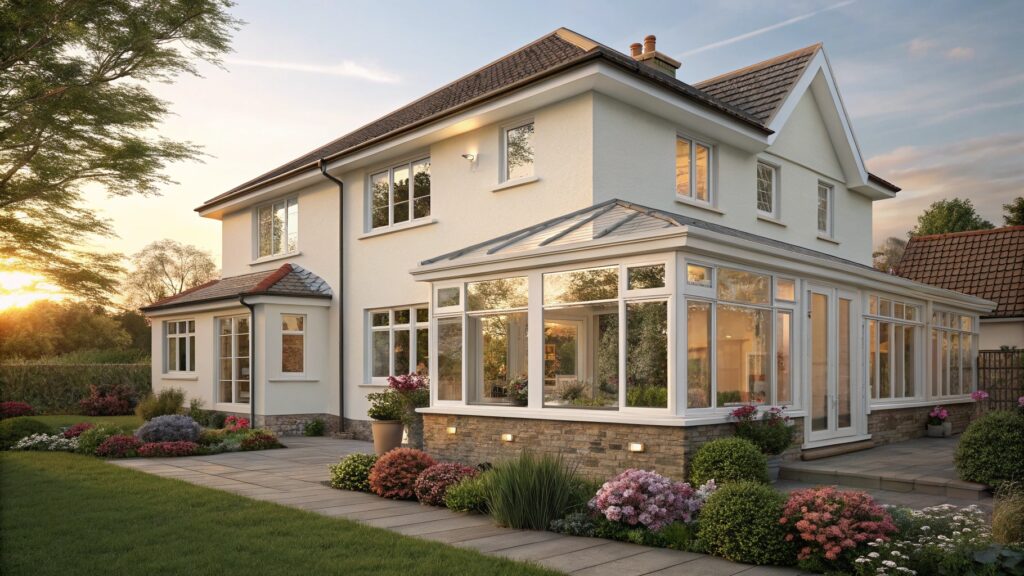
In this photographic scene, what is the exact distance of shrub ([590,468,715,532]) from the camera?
770cm

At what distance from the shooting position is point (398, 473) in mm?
10250

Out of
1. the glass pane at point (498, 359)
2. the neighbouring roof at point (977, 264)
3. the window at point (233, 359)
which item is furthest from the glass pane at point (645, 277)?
the neighbouring roof at point (977, 264)

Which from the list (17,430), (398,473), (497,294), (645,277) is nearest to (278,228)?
(17,430)

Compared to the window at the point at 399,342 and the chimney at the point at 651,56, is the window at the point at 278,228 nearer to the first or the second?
the window at the point at 399,342

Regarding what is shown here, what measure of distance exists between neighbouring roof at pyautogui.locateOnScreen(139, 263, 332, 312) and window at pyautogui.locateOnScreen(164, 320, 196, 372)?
688 millimetres

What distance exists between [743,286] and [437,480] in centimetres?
483

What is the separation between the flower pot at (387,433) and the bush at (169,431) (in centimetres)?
397

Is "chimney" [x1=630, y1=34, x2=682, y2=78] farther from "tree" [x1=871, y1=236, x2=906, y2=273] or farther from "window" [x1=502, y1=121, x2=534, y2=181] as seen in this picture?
"tree" [x1=871, y1=236, x2=906, y2=273]

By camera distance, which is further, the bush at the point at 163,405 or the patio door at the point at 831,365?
the bush at the point at 163,405

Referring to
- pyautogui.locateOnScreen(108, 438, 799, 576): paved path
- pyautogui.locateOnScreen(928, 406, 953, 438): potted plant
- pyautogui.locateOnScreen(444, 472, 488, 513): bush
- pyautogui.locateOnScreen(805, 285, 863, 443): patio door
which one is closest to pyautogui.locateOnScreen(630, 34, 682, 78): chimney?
pyautogui.locateOnScreen(805, 285, 863, 443): patio door

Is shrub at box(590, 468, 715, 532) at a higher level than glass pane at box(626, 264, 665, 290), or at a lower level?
lower

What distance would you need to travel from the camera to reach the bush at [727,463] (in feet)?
29.1

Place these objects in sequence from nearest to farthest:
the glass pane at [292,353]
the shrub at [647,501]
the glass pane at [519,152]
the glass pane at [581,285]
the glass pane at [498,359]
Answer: the shrub at [647,501], the glass pane at [581,285], the glass pane at [498,359], the glass pane at [519,152], the glass pane at [292,353]

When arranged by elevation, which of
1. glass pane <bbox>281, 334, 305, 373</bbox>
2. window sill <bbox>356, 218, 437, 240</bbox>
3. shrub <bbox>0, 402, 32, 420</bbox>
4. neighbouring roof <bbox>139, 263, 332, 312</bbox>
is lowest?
shrub <bbox>0, 402, 32, 420</bbox>
